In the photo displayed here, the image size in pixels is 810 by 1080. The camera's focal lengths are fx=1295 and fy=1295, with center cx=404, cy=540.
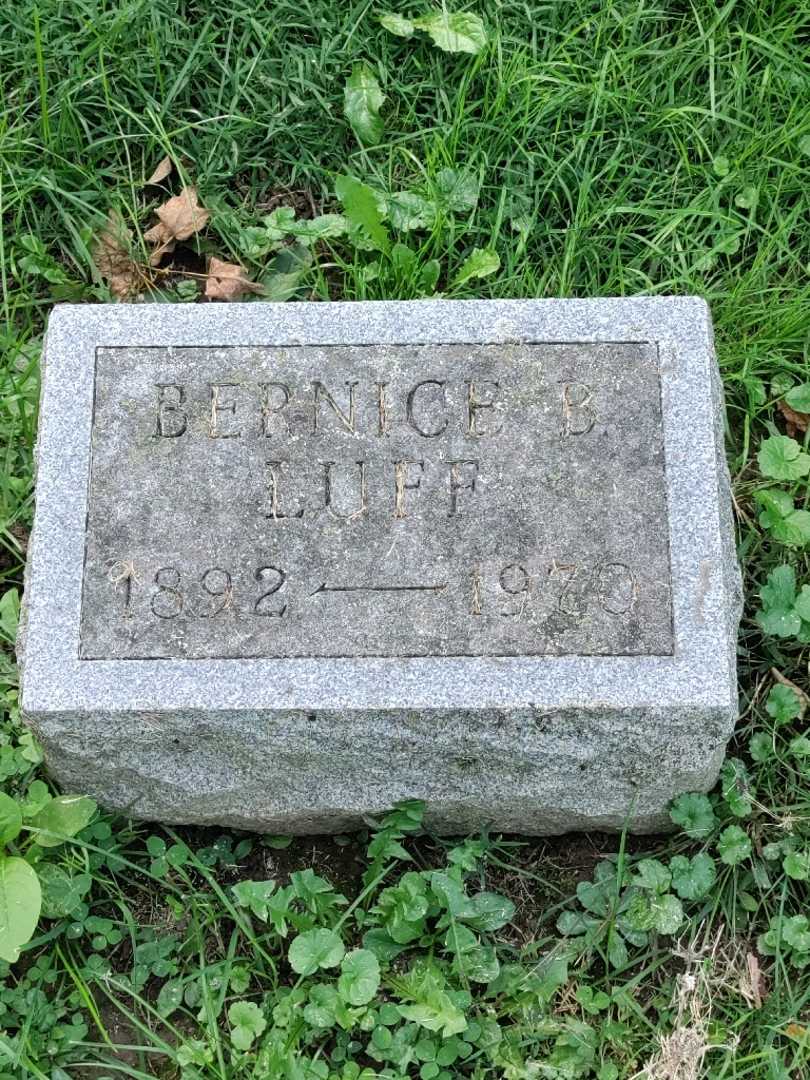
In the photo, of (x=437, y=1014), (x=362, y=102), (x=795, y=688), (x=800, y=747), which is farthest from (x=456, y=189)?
(x=437, y=1014)

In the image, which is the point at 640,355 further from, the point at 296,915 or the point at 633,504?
the point at 296,915

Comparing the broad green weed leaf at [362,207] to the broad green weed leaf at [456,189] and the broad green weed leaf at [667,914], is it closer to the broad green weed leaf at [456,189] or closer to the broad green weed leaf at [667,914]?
the broad green weed leaf at [456,189]

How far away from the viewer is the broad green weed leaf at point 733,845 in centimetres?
261

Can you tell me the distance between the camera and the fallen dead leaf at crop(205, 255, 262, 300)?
320 cm

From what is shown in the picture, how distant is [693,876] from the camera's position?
8.55 ft

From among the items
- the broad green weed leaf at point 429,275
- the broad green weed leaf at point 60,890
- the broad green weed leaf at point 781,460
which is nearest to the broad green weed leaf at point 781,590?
the broad green weed leaf at point 781,460

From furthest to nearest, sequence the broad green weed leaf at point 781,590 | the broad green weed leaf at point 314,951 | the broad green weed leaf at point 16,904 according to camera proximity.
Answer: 1. the broad green weed leaf at point 781,590
2. the broad green weed leaf at point 314,951
3. the broad green weed leaf at point 16,904

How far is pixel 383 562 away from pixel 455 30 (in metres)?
1.53

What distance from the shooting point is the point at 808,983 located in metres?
2.59

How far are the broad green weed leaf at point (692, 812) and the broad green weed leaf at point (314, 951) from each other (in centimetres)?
71

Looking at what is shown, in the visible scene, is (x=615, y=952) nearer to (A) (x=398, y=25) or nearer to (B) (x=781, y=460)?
(B) (x=781, y=460)

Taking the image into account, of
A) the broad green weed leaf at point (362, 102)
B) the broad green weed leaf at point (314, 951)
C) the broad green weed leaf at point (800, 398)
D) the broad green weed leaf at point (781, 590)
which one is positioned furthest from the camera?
the broad green weed leaf at point (362, 102)

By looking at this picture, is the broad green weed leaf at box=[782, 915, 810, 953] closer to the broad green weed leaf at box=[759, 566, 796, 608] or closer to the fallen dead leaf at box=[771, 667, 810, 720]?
the fallen dead leaf at box=[771, 667, 810, 720]

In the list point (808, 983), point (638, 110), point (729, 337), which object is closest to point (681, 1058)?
point (808, 983)
